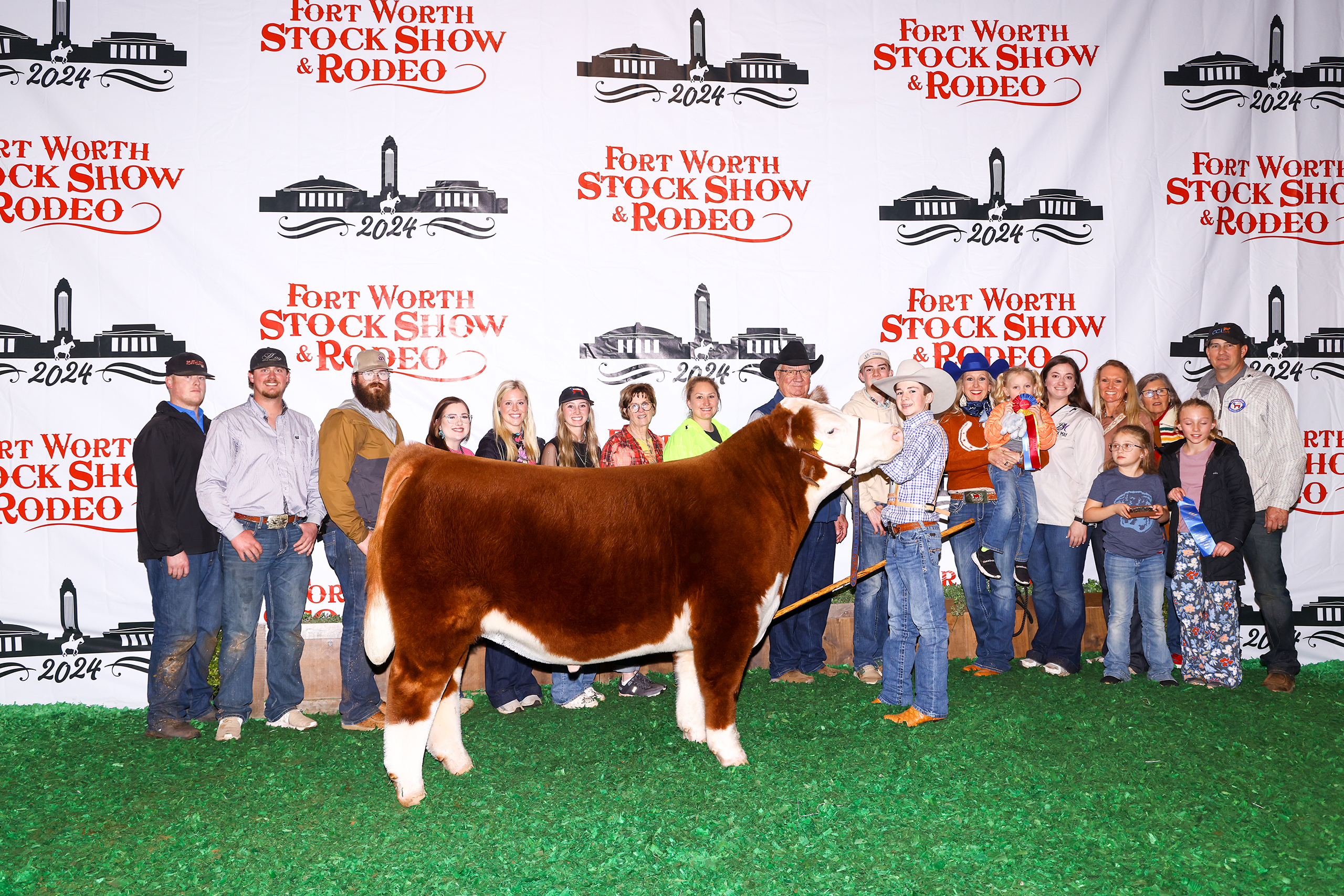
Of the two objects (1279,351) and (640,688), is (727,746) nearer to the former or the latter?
(640,688)

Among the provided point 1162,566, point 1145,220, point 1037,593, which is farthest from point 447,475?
point 1145,220

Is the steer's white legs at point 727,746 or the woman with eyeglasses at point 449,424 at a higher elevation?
the woman with eyeglasses at point 449,424

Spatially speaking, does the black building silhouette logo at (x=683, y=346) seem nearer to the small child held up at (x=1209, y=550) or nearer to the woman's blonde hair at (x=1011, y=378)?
the woman's blonde hair at (x=1011, y=378)

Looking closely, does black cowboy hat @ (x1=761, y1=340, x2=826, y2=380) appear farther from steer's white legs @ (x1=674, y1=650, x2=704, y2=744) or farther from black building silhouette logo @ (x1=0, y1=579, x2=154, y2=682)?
black building silhouette logo @ (x1=0, y1=579, x2=154, y2=682)

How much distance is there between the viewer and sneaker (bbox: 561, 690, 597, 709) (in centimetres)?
498

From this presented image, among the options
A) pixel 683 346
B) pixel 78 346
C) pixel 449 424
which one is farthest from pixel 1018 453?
pixel 78 346

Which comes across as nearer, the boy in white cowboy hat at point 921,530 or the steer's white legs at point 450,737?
the steer's white legs at point 450,737

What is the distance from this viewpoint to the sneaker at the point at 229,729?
14.8 feet

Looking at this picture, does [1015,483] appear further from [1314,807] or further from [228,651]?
[228,651]

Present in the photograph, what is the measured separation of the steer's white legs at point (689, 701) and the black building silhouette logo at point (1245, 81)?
610 cm

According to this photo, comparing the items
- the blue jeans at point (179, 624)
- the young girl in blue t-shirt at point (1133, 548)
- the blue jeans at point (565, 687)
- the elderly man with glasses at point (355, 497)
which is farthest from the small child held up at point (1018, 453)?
the blue jeans at point (179, 624)

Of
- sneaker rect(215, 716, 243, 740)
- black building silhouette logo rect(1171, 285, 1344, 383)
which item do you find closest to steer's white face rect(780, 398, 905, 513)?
sneaker rect(215, 716, 243, 740)

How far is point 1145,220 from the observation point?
6.50 meters

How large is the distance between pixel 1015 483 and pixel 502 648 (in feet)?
11.7
